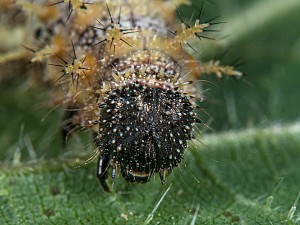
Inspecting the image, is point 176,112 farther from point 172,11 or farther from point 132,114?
point 172,11

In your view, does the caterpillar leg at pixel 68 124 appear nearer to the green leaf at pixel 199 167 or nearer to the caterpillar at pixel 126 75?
the caterpillar at pixel 126 75

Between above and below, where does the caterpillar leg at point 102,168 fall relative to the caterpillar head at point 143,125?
below

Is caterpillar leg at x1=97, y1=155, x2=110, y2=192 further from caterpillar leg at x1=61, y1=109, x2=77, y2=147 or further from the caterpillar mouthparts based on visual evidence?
caterpillar leg at x1=61, y1=109, x2=77, y2=147

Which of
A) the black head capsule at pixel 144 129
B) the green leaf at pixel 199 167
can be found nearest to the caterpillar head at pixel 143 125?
the black head capsule at pixel 144 129

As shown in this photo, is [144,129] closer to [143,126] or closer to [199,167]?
[143,126]

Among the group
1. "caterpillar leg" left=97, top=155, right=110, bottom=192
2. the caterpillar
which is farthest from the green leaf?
the caterpillar

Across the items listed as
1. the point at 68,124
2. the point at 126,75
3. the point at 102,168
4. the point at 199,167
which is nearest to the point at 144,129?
the point at 126,75

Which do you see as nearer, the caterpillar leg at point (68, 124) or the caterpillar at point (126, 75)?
the caterpillar at point (126, 75)
